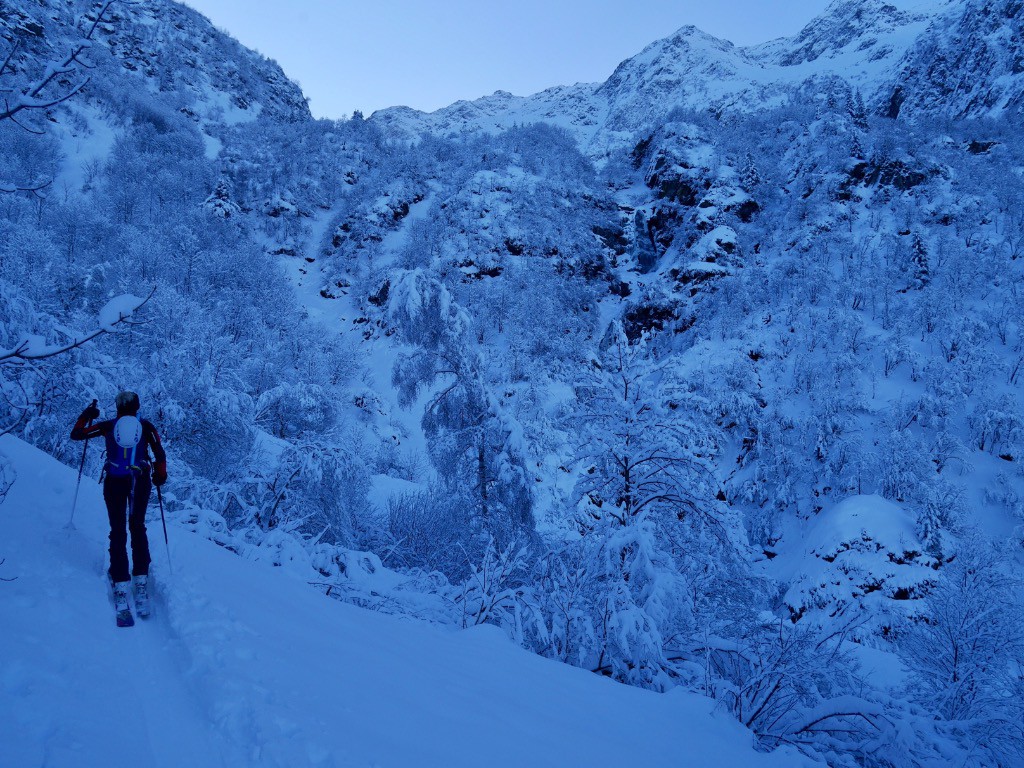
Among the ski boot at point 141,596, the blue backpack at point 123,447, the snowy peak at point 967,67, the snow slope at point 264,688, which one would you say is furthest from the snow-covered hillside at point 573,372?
the blue backpack at point 123,447

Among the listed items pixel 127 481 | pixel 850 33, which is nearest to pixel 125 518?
pixel 127 481

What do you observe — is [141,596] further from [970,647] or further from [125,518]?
[970,647]

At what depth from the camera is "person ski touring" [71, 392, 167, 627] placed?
3322 millimetres

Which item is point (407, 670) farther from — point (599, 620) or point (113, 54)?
point (113, 54)

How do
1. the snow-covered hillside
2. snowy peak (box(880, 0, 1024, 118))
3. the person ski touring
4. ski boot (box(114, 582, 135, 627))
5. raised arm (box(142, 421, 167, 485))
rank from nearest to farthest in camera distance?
ski boot (box(114, 582, 135, 627)), the person ski touring, raised arm (box(142, 421, 167, 485)), the snow-covered hillside, snowy peak (box(880, 0, 1024, 118))

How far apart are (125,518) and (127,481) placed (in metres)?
0.28

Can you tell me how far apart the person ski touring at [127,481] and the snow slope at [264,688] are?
0.58 feet

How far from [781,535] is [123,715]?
2300cm

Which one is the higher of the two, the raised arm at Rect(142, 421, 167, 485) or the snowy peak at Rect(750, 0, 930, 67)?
the snowy peak at Rect(750, 0, 930, 67)

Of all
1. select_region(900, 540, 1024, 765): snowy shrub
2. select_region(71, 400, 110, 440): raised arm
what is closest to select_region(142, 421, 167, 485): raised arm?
select_region(71, 400, 110, 440): raised arm

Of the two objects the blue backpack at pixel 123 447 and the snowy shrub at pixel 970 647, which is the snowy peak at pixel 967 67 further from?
the blue backpack at pixel 123 447

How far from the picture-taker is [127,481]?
3604 mm

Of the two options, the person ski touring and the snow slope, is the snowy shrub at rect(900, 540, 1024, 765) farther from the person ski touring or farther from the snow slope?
the person ski touring

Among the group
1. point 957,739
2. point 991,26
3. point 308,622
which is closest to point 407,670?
point 308,622
